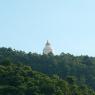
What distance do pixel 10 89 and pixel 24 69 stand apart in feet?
32.1

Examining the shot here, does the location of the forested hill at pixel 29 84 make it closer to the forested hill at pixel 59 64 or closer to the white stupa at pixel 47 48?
the forested hill at pixel 59 64

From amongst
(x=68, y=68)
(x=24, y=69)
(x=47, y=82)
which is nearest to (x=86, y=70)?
(x=68, y=68)

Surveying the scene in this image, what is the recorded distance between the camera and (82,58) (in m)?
99.1

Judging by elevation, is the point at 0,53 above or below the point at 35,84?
above

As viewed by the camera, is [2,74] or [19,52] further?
[19,52]

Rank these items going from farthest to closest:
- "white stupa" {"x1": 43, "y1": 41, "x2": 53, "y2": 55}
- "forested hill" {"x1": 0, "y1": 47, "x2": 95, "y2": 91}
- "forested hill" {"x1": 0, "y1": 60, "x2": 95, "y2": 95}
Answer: "white stupa" {"x1": 43, "y1": 41, "x2": 53, "y2": 55} < "forested hill" {"x1": 0, "y1": 47, "x2": 95, "y2": 91} < "forested hill" {"x1": 0, "y1": 60, "x2": 95, "y2": 95}

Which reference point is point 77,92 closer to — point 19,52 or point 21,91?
point 21,91

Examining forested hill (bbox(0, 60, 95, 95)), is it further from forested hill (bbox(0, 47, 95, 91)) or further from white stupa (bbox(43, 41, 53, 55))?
white stupa (bbox(43, 41, 53, 55))

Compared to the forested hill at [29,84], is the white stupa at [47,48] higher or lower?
higher

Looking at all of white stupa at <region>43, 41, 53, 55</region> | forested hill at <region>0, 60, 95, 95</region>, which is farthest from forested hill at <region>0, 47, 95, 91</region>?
forested hill at <region>0, 60, 95, 95</region>

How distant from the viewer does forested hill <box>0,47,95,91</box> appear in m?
84.9

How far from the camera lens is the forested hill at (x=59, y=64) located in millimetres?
84938

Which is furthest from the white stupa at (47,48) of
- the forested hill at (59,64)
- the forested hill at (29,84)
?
the forested hill at (29,84)

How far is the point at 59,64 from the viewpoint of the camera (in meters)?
90.0
